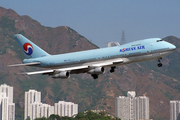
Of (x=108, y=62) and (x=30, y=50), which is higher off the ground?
(x=30, y=50)

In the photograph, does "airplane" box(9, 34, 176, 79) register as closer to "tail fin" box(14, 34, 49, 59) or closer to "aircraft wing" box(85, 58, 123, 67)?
"aircraft wing" box(85, 58, 123, 67)

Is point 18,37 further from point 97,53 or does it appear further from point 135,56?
point 135,56

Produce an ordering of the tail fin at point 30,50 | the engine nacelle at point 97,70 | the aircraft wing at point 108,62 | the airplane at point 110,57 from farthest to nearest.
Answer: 1. the tail fin at point 30,50
2. the engine nacelle at point 97,70
3. the aircraft wing at point 108,62
4. the airplane at point 110,57

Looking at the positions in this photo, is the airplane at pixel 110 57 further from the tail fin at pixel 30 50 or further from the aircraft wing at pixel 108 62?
the tail fin at pixel 30 50

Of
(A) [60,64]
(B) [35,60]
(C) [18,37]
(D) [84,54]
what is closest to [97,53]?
(D) [84,54]

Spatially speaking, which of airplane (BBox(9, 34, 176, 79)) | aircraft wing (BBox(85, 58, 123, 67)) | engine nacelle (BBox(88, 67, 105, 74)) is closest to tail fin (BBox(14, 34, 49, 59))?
airplane (BBox(9, 34, 176, 79))

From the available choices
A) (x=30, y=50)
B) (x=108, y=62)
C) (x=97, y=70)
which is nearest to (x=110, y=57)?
(x=108, y=62)

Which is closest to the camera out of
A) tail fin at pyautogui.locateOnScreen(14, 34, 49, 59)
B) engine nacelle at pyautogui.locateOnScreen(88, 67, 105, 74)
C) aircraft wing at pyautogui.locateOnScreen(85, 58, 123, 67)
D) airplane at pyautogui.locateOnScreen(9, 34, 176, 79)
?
airplane at pyautogui.locateOnScreen(9, 34, 176, 79)

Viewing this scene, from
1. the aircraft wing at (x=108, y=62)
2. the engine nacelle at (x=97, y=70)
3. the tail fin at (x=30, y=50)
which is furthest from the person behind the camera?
the tail fin at (x=30, y=50)

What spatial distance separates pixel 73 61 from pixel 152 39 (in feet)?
62.1

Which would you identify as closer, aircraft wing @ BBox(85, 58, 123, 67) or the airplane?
the airplane

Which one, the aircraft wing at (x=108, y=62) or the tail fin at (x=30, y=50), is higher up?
the tail fin at (x=30, y=50)

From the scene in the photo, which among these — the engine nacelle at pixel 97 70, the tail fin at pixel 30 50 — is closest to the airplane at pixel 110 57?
the engine nacelle at pixel 97 70

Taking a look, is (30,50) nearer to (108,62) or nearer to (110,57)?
(108,62)
